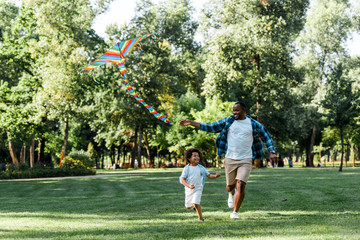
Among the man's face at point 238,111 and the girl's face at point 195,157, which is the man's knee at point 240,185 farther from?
the man's face at point 238,111

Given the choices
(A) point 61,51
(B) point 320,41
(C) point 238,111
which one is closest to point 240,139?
(C) point 238,111

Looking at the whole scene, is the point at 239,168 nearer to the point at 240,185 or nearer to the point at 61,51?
the point at 240,185

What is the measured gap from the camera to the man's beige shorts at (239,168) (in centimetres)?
816

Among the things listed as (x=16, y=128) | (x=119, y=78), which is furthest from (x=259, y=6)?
(x=16, y=128)

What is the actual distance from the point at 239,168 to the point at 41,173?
2398cm

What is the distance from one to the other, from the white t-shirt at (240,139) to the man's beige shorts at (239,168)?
0.28 ft

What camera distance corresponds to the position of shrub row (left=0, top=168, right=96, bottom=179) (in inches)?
1131

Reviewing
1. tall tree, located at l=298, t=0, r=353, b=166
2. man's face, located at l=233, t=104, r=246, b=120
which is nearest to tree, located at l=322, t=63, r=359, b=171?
tall tree, located at l=298, t=0, r=353, b=166

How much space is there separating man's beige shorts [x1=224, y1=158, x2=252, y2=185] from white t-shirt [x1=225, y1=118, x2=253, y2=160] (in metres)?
0.08

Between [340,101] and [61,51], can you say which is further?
[61,51]

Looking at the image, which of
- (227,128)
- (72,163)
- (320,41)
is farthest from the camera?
(320,41)

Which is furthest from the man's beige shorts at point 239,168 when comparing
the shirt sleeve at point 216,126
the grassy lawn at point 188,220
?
the grassy lawn at point 188,220

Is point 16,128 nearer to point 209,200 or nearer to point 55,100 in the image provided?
point 55,100

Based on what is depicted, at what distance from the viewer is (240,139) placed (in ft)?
26.9
